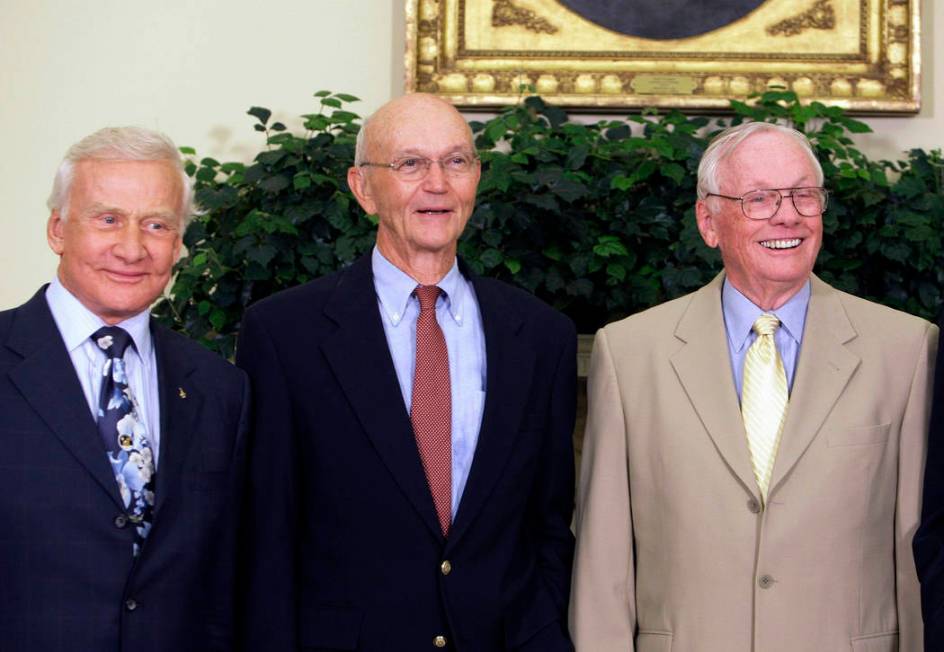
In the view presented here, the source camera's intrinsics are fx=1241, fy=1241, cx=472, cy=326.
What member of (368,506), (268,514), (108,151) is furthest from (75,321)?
(368,506)

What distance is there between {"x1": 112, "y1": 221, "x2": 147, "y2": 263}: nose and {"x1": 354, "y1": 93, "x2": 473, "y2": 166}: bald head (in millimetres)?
561

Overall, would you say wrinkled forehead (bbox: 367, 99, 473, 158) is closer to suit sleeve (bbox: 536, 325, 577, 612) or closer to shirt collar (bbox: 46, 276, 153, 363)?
Answer: suit sleeve (bbox: 536, 325, 577, 612)

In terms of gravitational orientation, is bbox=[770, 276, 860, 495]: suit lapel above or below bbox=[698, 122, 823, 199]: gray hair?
below

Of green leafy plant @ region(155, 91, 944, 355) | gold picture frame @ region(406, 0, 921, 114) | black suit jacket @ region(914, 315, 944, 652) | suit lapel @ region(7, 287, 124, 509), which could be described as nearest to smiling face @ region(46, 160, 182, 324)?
suit lapel @ region(7, 287, 124, 509)

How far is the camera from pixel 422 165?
253cm

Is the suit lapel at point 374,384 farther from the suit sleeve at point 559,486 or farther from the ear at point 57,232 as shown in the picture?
the ear at point 57,232

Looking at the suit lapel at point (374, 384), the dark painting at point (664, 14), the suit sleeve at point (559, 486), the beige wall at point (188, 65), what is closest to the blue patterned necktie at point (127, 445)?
the suit lapel at point (374, 384)

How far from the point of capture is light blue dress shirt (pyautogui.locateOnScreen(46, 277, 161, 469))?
2.19 meters

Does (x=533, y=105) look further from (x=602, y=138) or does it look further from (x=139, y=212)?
(x=139, y=212)

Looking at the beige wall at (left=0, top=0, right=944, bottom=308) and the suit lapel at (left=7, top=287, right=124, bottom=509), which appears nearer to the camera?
the suit lapel at (left=7, top=287, right=124, bottom=509)

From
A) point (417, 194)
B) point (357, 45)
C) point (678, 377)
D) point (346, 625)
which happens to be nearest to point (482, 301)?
point (417, 194)

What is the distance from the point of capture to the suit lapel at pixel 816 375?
2.35m

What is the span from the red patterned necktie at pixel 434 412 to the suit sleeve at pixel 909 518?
0.85m

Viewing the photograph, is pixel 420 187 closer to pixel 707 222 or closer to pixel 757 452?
pixel 707 222
